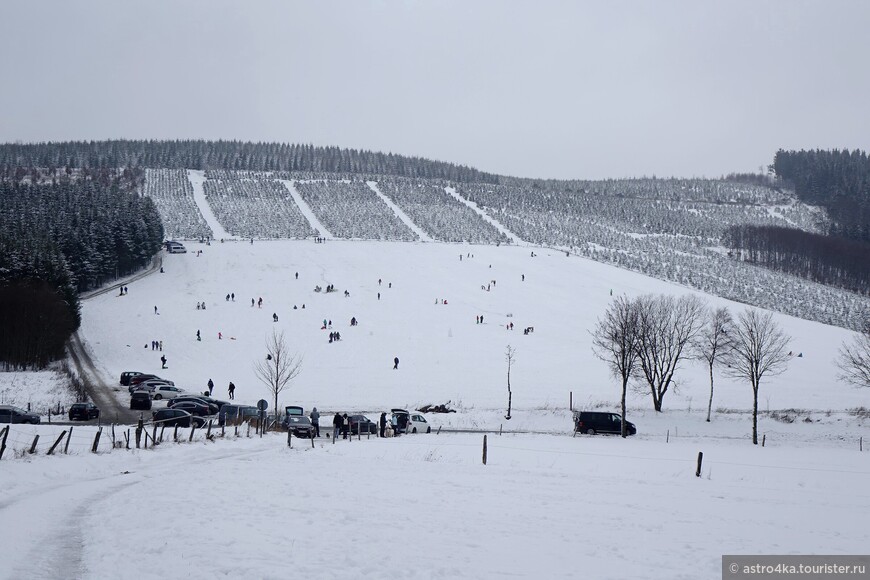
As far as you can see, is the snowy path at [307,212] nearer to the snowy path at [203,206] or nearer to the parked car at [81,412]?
the snowy path at [203,206]

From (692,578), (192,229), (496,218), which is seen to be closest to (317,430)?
(692,578)

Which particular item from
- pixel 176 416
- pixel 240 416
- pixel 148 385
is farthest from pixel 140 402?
pixel 240 416

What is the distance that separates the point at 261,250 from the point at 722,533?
92.9 m

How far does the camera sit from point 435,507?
14812 millimetres

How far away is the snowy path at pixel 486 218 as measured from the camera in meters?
132

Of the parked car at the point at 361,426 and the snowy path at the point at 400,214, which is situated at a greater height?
the snowy path at the point at 400,214

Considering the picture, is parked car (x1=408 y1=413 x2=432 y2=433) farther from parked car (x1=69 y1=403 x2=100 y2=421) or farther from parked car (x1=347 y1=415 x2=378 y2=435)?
parked car (x1=69 y1=403 x2=100 y2=421)

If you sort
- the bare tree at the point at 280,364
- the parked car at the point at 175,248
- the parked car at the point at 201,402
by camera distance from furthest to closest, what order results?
the parked car at the point at 175,248 < the bare tree at the point at 280,364 < the parked car at the point at 201,402

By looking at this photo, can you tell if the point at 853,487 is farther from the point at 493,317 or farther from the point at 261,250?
the point at 261,250

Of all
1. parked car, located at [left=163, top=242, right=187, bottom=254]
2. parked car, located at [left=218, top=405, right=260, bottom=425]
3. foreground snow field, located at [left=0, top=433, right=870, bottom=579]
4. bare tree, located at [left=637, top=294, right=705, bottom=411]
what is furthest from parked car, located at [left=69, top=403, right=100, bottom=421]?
parked car, located at [left=163, top=242, right=187, bottom=254]

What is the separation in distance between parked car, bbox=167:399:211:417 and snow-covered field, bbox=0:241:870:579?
28.4 feet

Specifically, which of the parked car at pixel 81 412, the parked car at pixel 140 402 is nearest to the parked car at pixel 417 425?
the parked car at pixel 140 402

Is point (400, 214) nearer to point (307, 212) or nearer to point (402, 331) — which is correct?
point (307, 212)

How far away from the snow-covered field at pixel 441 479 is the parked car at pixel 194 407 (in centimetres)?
865
